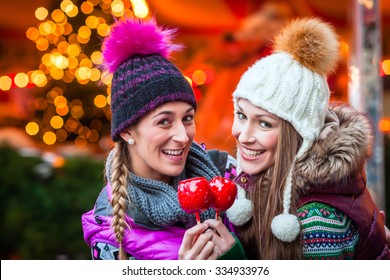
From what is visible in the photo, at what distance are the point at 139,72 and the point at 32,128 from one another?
5001mm

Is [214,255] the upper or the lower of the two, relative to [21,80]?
lower

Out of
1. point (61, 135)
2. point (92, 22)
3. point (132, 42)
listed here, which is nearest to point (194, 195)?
point (132, 42)

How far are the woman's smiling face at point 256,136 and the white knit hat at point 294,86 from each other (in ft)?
0.12

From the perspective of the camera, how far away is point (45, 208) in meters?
5.35

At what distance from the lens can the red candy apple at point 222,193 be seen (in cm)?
242

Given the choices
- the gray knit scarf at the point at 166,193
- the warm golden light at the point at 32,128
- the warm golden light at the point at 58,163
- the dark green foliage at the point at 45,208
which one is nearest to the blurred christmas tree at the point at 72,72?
the warm golden light at the point at 32,128

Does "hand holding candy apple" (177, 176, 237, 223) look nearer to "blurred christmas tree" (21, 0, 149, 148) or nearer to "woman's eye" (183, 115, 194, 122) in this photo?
"woman's eye" (183, 115, 194, 122)

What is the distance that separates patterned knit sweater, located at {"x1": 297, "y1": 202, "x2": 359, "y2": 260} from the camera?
242 centimetres

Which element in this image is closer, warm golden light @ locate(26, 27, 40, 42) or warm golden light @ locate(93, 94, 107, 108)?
warm golden light @ locate(93, 94, 107, 108)

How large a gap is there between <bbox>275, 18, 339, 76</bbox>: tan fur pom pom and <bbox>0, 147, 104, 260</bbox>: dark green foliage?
2.94m

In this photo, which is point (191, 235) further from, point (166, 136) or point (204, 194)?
point (166, 136)

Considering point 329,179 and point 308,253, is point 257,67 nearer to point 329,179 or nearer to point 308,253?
point 329,179

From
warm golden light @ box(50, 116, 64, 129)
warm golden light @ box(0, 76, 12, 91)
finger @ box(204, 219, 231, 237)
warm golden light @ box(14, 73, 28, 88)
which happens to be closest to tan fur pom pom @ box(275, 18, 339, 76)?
finger @ box(204, 219, 231, 237)

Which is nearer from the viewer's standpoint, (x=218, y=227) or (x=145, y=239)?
(x=218, y=227)
